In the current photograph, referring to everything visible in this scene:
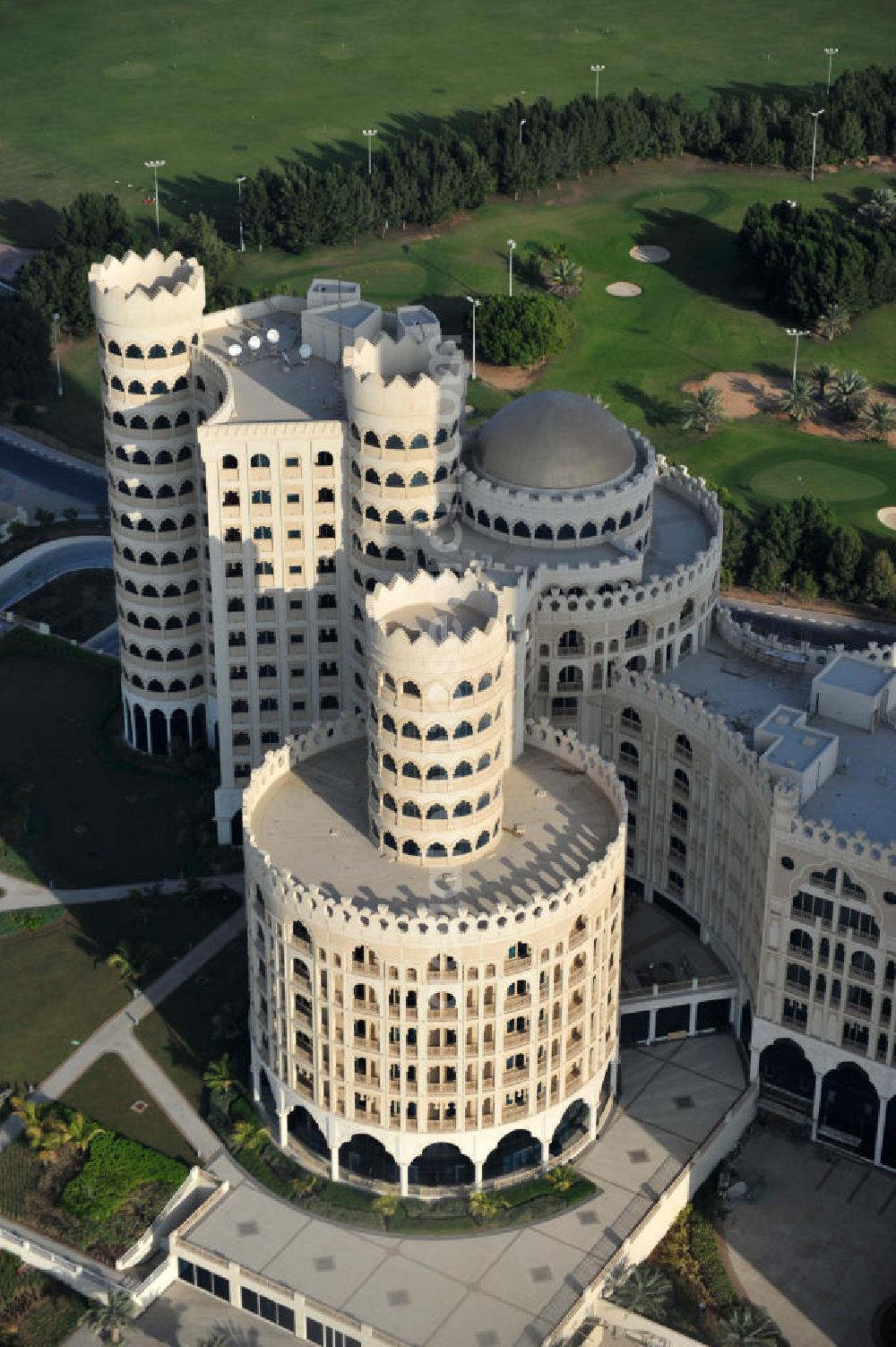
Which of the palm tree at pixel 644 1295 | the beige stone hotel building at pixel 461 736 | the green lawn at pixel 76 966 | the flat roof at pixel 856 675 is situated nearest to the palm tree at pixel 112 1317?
the beige stone hotel building at pixel 461 736

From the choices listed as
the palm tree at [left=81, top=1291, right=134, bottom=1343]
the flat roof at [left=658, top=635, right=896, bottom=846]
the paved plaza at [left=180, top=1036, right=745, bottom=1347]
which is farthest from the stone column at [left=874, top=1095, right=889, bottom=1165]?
the palm tree at [left=81, top=1291, right=134, bottom=1343]

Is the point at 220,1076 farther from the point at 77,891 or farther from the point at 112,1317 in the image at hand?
the point at 77,891

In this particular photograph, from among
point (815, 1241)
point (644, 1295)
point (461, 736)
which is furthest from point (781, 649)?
point (644, 1295)

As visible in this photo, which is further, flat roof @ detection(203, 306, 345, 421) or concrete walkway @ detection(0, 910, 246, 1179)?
flat roof @ detection(203, 306, 345, 421)

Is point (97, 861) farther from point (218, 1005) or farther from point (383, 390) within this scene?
point (383, 390)

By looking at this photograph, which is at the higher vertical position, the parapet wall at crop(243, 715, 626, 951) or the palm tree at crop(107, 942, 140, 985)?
the parapet wall at crop(243, 715, 626, 951)

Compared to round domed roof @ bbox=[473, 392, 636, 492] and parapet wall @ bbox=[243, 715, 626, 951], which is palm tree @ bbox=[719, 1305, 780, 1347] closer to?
parapet wall @ bbox=[243, 715, 626, 951]
